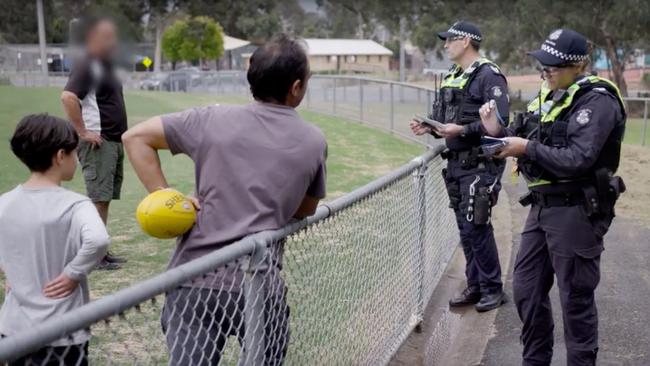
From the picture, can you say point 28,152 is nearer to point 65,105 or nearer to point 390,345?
point 390,345

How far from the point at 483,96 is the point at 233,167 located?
277 cm

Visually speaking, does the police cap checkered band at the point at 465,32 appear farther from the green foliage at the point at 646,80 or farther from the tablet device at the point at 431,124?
the green foliage at the point at 646,80

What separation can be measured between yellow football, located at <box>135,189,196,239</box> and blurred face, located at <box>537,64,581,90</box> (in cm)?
210

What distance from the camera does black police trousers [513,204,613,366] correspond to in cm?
397

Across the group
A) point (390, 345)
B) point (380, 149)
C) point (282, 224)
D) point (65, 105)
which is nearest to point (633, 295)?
point (390, 345)

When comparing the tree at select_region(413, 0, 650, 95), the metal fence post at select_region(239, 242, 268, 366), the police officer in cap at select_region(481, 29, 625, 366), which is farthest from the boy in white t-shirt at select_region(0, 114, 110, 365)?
the tree at select_region(413, 0, 650, 95)

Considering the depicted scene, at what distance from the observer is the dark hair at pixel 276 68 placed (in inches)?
111

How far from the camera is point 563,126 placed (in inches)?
155

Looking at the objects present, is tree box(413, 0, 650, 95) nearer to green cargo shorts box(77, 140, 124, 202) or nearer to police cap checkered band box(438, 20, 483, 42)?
police cap checkered band box(438, 20, 483, 42)

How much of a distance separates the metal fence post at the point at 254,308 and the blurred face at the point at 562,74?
1.99 meters

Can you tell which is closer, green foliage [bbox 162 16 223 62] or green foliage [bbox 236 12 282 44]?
green foliage [bbox 162 16 223 62]

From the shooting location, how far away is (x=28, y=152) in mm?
2996

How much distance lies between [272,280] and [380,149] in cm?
1244

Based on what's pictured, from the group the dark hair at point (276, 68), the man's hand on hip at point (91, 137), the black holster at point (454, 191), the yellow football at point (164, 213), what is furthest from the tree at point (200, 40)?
the yellow football at point (164, 213)
